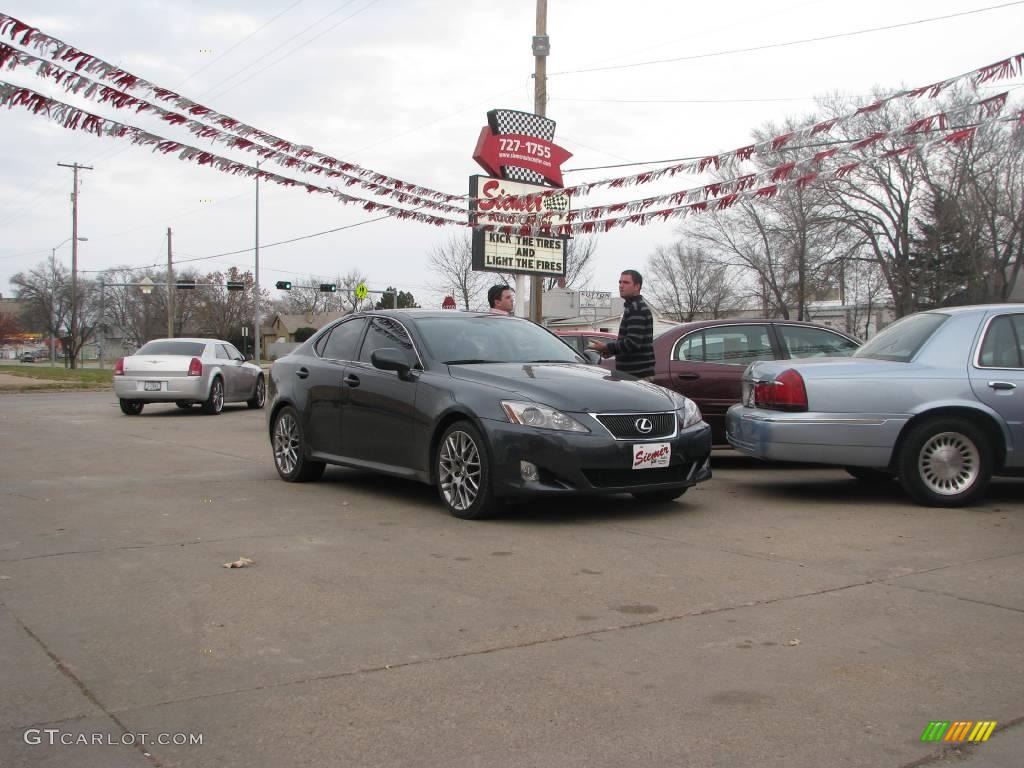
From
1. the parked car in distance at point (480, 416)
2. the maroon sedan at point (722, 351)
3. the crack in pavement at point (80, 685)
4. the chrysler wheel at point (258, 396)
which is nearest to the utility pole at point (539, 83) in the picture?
the chrysler wheel at point (258, 396)

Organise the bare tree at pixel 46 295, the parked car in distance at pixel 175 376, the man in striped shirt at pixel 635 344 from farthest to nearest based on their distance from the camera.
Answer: the bare tree at pixel 46 295 < the parked car in distance at pixel 175 376 < the man in striped shirt at pixel 635 344

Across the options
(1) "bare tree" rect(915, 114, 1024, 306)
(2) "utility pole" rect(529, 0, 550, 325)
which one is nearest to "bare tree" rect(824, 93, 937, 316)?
(1) "bare tree" rect(915, 114, 1024, 306)

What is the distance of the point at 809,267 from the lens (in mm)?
50844

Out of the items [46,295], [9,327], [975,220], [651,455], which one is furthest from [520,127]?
[9,327]

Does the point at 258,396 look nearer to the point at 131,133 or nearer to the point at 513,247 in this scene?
the point at 513,247

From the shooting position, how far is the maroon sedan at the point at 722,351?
A: 31.2 ft

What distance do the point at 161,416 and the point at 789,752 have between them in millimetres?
16376

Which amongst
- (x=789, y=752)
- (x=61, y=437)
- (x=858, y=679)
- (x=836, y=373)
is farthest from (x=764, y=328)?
(x=61, y=437)

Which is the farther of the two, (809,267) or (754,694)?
(809,267)

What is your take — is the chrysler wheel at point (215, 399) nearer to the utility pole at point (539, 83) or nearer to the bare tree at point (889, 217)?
the utility pole at point (539, 83)

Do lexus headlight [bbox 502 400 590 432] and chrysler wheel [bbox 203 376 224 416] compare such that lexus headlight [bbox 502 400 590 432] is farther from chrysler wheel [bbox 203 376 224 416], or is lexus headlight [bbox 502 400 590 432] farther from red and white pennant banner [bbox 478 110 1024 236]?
chrysler wheel [bbox 203 376 224 416]

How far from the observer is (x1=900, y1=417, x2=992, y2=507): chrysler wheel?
7086mm

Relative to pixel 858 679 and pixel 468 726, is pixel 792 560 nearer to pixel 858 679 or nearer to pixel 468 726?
pixel 858 679

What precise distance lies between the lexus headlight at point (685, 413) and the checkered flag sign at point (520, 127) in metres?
11.9
